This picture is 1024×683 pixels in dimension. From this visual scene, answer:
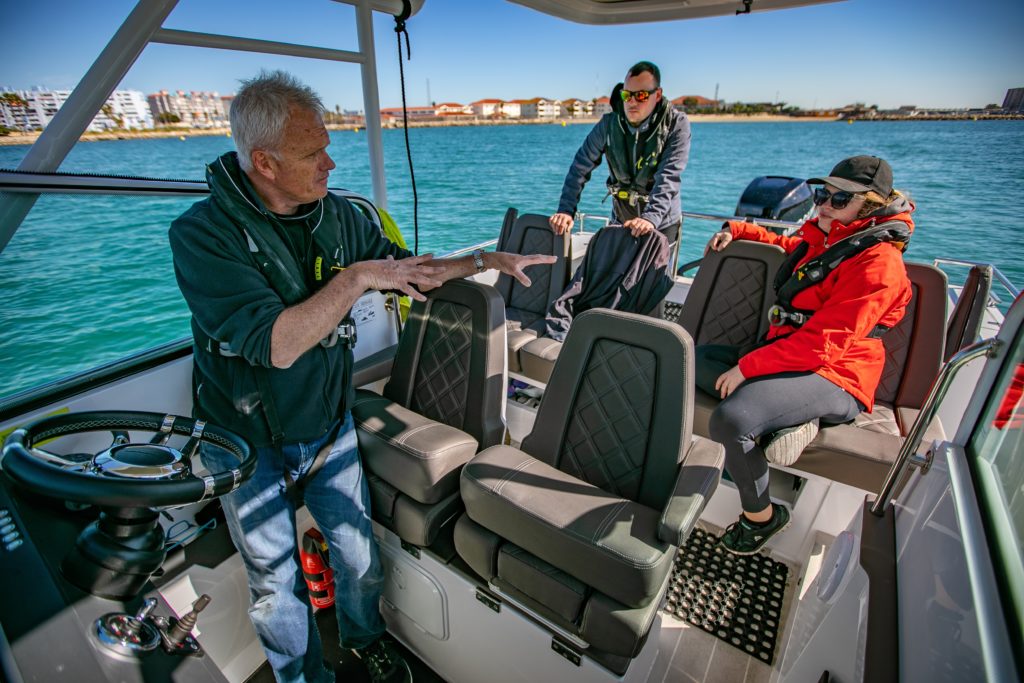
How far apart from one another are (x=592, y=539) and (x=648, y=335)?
57 cm

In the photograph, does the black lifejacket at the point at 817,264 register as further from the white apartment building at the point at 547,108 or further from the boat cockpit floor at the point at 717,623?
the white apartment building at the point at 547,108

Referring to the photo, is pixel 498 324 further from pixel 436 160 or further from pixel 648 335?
pixel 436 160

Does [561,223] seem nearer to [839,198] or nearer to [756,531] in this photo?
[839,198]

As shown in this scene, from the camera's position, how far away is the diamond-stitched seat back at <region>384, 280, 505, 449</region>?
5.28ft

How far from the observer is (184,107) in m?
3.14

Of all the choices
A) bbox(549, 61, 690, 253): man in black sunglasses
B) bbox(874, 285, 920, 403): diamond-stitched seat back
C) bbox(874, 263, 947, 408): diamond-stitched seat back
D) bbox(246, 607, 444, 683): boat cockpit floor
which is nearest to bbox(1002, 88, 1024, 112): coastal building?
bbox(549, 61, 690, 253): man in black sunglasses

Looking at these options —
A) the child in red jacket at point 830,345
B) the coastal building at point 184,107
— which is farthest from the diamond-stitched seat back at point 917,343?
the coastal building at point 184,107

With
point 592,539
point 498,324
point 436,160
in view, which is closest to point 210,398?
point 498,324

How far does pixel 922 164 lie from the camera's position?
21.5 metres

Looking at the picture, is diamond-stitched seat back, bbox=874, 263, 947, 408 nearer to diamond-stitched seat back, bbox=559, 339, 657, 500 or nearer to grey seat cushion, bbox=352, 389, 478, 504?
diamond-stitched seat back, bbox=559, 339, 657, 500

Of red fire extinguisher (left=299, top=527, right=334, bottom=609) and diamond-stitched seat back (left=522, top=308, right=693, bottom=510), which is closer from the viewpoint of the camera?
diamond-stitched seat back (left=522, top=308, right=693, bottom=510)

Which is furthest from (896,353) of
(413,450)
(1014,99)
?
(1014,99)

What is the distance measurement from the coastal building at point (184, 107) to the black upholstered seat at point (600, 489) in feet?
9.04

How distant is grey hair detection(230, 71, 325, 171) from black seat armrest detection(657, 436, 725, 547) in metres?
1.26
